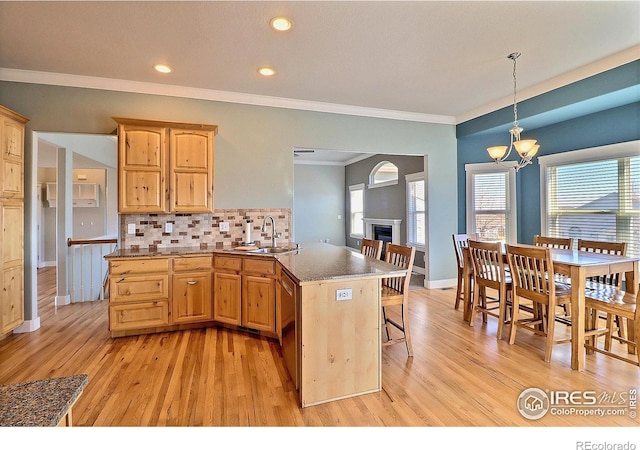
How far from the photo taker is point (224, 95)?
4035 mm

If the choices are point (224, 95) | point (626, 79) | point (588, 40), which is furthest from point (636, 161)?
point (224, 95)

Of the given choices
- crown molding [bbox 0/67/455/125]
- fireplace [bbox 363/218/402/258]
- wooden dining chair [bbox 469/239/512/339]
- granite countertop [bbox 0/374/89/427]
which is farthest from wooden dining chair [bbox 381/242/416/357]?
fireplace [bbox 363/218/402/258]

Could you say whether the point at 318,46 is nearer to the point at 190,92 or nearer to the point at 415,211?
the point at 190,92

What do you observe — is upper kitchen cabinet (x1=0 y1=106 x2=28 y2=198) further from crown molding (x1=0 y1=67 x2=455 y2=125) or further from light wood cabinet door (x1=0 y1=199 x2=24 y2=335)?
crown molding (x1=0 y1=67 x2=455 y2=125)

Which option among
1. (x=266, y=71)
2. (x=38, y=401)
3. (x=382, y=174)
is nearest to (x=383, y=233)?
(x=382, y=174)

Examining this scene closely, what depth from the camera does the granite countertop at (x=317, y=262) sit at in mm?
2207

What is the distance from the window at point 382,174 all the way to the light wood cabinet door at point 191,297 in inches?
203

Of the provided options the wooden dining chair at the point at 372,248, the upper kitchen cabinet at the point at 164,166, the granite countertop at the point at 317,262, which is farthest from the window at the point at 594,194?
the upper kitchen cabinet at the point at 164,166

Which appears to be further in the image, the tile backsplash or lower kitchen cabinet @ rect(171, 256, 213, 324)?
the tile backsplash

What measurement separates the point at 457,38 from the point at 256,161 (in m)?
2.66

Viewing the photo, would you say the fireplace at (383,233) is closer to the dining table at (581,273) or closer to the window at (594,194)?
the window at (594,194)

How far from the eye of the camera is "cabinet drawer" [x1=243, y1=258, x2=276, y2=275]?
125 inches

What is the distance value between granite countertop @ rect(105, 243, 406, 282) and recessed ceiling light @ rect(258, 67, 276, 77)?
78.6 inches

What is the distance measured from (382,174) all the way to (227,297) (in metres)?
5.58
